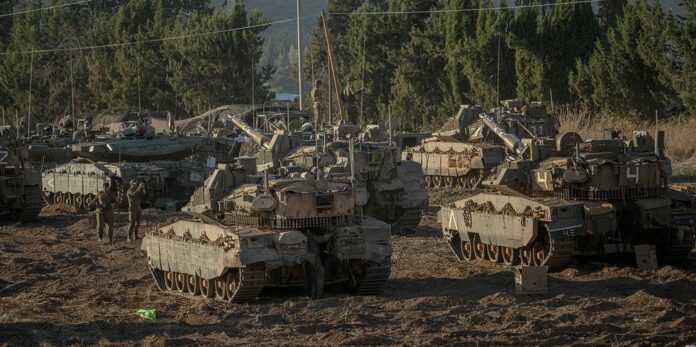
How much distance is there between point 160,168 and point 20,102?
36.3 metres

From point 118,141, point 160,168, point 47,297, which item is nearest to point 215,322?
point 47,297

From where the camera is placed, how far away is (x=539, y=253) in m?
A: 22.9

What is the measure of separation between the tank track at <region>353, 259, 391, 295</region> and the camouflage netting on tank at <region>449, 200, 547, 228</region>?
335 centimetres

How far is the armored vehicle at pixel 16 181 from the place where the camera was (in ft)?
105

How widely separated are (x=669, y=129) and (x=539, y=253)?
23421mm

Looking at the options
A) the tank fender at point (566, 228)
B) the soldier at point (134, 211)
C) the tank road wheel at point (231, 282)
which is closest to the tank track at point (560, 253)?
the tank fender at point (566, 228)

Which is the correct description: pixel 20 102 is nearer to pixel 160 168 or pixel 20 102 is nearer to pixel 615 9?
pixel 615 9

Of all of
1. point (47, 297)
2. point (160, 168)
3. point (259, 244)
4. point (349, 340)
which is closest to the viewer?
point (349, 340)

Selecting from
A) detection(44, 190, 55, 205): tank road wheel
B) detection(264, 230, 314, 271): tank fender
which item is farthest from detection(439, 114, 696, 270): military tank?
detection(44, 190, 55, 205): tank road wheel

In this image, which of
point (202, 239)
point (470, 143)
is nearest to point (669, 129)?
point (470, 143)

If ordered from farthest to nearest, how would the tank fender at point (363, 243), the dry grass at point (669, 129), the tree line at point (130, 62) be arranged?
1. the tree line at point (130, 62)
2. the dry grass at point (669, 129)
3. the tank fender at point (363, 243)

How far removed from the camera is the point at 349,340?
1587 cm

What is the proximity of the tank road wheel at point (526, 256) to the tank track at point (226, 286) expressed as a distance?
17.3 feet

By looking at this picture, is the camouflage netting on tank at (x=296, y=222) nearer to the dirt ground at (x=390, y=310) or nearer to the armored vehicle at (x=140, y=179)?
the dirt ground at (x=390, y=310)
